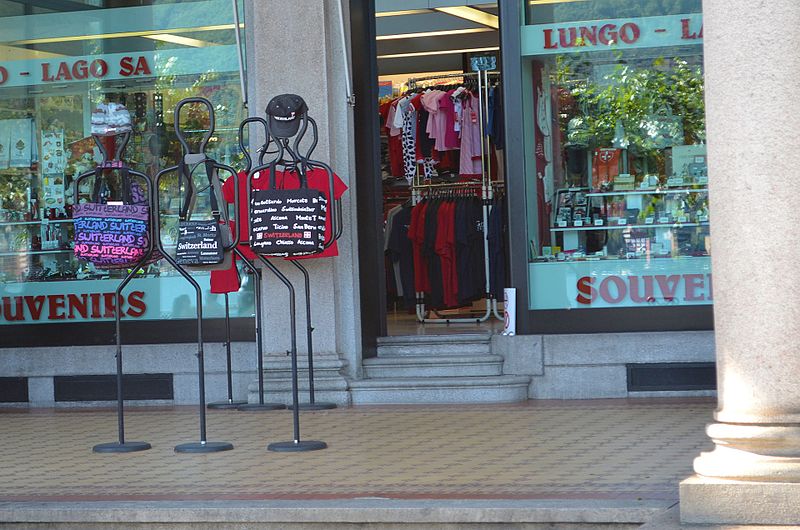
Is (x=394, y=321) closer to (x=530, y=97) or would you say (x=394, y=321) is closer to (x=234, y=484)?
(x=530, y=97)

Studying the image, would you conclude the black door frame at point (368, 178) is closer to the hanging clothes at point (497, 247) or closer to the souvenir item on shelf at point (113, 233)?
the hanging clothes at point (497, 247)

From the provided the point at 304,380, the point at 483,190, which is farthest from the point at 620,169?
the point at 304,380

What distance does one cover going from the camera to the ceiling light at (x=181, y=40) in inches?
425

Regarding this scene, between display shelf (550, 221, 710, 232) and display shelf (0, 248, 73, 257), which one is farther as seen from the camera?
display shelf (0, 248, 73, 257)

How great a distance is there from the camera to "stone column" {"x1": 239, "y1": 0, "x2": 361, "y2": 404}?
9938 mm

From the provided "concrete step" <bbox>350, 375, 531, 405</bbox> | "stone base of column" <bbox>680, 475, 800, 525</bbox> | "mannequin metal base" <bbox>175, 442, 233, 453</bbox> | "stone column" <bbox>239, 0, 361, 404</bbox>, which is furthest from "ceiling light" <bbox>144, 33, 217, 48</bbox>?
"stone base of column" <bbox>680, 475, 800, 525</bbox>

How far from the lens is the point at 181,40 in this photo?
35.7ft

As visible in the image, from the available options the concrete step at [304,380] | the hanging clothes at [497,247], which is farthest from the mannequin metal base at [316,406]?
the hanging clothes at [497,247]

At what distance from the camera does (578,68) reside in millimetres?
10242

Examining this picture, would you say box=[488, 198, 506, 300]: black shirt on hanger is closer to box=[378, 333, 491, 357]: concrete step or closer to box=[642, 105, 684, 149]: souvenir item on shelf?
box=[378, 333, 491, 357]: concrete step

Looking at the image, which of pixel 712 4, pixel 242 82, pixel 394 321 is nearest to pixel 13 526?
pixel 712 4

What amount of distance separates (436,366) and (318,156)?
1.85 metres

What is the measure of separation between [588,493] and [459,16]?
11.0 meters

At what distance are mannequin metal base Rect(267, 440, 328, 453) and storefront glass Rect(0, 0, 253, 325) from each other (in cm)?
299
